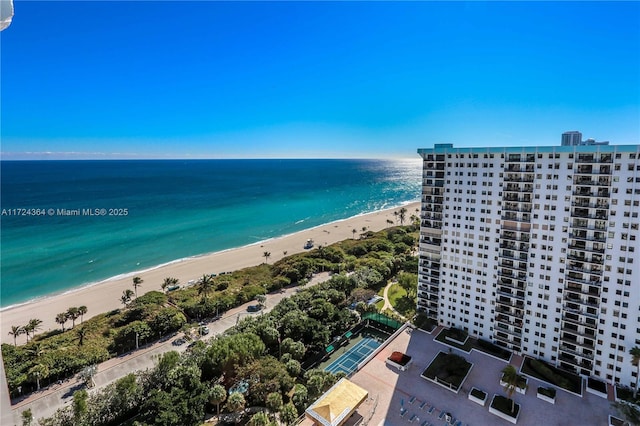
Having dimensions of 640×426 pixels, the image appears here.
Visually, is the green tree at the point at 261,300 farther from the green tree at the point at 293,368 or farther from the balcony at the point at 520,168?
the balcony at the point at 520,168

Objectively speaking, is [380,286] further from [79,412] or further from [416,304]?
[79,412]

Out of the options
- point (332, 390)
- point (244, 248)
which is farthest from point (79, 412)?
point (244, 248)

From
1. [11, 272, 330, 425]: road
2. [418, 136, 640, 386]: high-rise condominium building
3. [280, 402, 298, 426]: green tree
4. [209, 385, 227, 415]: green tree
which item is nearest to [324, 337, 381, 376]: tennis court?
[280, 402, 298, 426]: green tree

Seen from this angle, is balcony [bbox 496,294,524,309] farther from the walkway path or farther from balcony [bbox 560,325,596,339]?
the walkway path

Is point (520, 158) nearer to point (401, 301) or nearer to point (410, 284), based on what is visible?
point (410, 284)

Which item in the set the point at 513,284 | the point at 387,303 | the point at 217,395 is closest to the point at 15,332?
the point at 217,395

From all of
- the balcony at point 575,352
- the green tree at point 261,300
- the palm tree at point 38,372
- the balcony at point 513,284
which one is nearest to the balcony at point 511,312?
the balcony at point 513,284
